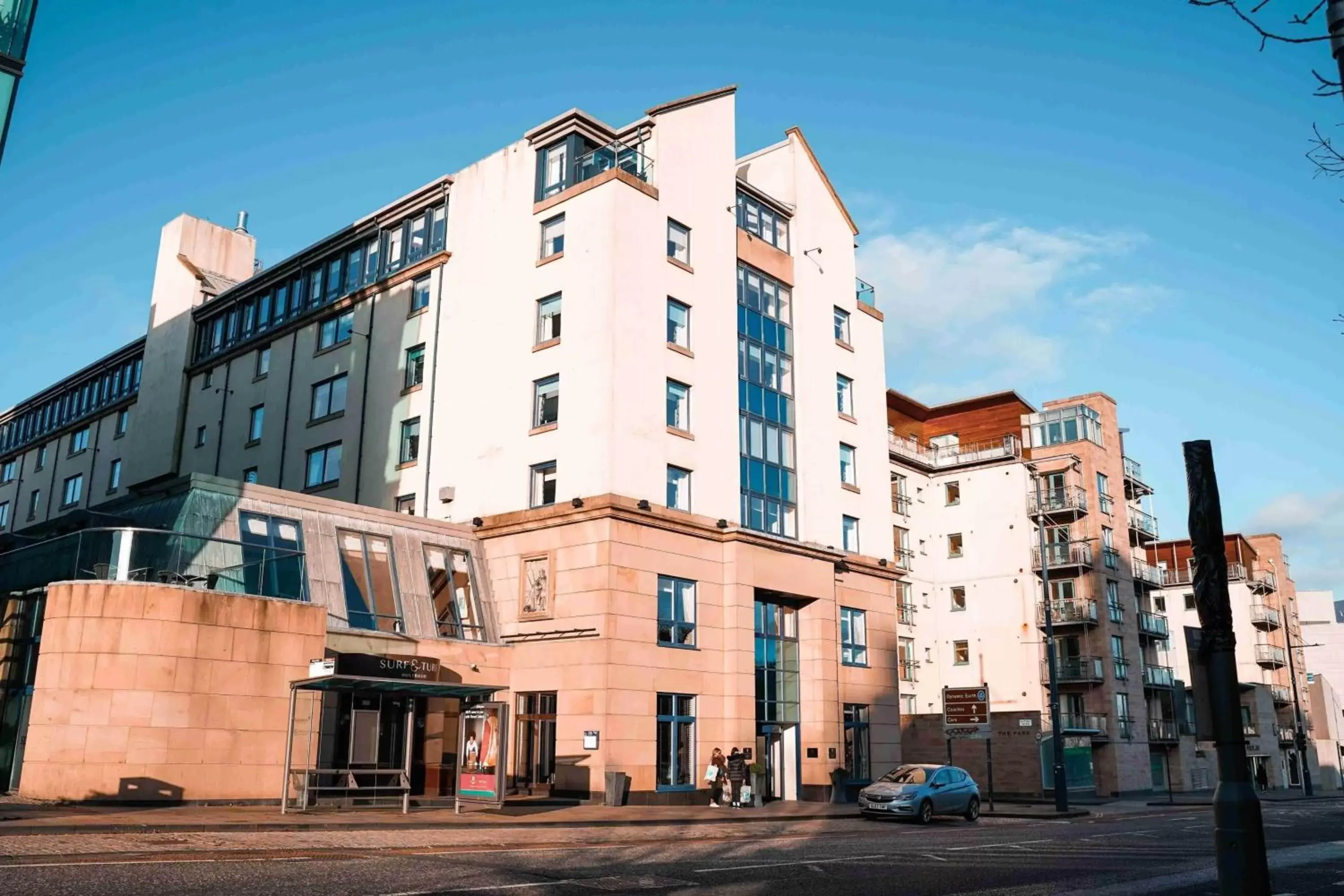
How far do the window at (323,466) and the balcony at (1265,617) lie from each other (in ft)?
237

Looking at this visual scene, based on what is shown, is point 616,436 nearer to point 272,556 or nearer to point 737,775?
point 272,556

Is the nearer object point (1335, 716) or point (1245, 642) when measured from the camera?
point (1245, 642)

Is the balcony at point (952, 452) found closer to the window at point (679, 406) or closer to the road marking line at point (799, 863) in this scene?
the window at point (679, 406)

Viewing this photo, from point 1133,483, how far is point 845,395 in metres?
34.8

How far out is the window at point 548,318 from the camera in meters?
35.1

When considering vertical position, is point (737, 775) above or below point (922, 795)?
above

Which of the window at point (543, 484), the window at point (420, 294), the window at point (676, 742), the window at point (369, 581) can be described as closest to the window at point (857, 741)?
the window at point (676, 742)

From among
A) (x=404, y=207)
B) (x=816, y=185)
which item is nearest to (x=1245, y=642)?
(x=816, y=185)

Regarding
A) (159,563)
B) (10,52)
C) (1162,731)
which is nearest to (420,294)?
(159,563)

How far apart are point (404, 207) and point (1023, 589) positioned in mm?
37834

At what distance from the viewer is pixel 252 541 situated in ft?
94.4

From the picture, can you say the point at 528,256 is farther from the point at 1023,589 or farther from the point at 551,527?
the point at 1023,589

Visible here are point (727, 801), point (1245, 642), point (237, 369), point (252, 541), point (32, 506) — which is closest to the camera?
point (252, 541)

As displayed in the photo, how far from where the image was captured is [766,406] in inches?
1518
